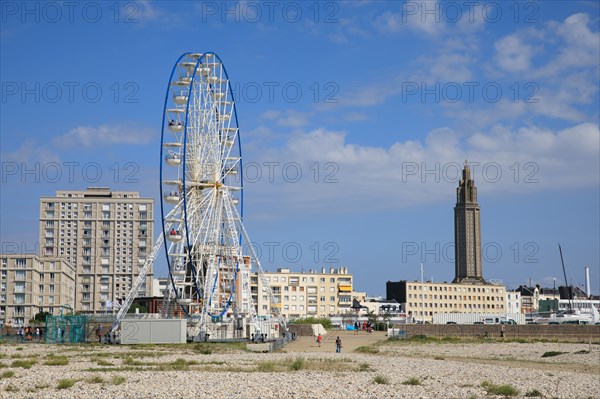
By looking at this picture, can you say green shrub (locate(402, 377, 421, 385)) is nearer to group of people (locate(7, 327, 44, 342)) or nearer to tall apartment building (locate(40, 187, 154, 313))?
group of people (locate(7, 327, 44, 342))

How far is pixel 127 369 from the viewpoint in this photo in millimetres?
37062

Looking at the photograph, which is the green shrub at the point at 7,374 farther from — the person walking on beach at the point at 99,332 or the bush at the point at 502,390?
the person walking on beach at the point at 99,332

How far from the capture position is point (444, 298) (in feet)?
549

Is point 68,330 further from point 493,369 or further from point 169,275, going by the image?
point 493,369

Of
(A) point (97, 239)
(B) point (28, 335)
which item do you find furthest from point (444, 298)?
(B) point (28, 335)

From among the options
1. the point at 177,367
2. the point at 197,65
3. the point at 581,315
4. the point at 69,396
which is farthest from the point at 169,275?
the point at 581,315

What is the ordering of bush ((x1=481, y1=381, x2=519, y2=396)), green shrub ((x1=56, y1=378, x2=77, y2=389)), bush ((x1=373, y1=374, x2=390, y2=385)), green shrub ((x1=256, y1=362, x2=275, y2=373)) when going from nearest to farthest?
green shrub ((x1=56, y1=378, x2=77, y2=389)), bush ((x1=481, y1=381, x2=519, y2=396)), bush ((x1=373, y1=374, x2=390, y2=385)), green shrub ((x1=256, y1=362, x2=275, y2=373))

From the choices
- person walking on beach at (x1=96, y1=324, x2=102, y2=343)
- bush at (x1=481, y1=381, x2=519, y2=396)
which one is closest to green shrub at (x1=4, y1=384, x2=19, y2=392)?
bush at (x1=481, y1=381, x2=519, y2=396)

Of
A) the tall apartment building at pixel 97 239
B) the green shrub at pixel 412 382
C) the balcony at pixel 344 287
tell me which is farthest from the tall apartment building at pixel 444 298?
the green shrub at pixel 412 382

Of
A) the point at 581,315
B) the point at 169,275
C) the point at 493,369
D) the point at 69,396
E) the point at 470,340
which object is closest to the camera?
the point at 69,396

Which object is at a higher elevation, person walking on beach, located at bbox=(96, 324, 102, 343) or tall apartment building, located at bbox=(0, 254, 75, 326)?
tall apartment building, located at bbox=(0, 254, 75, 326)

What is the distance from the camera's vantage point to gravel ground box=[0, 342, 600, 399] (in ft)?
96.1

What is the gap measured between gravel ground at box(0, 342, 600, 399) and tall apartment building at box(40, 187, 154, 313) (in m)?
99.1

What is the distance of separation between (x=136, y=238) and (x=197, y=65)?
292 feet
